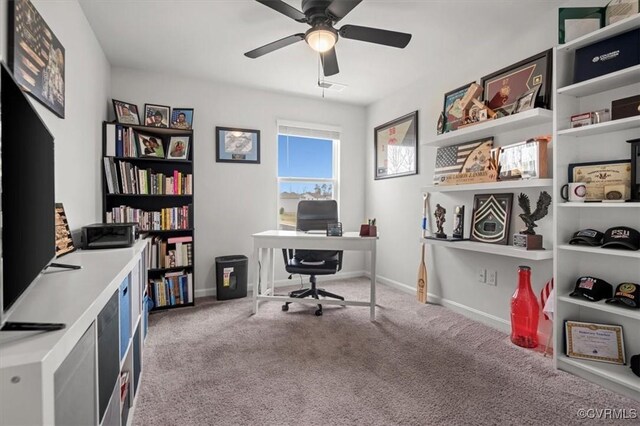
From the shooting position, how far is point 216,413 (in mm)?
1639

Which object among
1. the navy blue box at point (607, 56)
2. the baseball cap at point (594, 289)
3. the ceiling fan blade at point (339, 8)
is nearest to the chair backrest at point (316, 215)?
the ceiling fan blade at point (339, 8)

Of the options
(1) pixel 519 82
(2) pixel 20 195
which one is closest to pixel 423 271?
(1) pixel 519 82

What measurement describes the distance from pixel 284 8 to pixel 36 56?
134 centimetres

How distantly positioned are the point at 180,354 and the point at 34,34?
6.88 feet

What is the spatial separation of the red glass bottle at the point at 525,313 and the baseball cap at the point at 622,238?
0.60 meters

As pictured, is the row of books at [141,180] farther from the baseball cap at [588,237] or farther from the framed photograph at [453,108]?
the baseball cap at [588,237]

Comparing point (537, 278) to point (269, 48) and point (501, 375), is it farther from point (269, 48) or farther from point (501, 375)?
point (269, 48)

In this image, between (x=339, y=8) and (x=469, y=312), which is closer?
(x=339, y=8)

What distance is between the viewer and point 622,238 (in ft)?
6.05

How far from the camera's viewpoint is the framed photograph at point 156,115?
3340 millimetres

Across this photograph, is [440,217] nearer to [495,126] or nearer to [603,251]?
[495,126]

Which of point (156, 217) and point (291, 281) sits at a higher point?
point (156, 217)

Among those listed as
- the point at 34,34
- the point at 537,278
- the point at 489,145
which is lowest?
the point at 537,278

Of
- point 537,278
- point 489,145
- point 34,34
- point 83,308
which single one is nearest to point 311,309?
point 537,278
